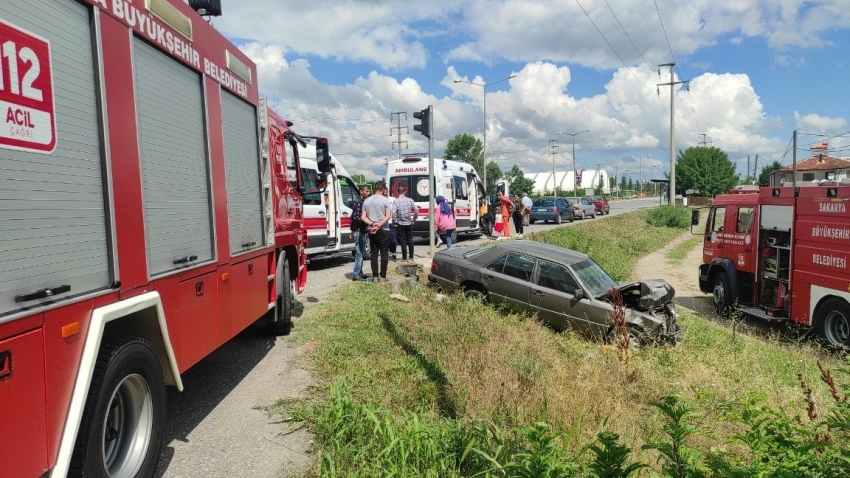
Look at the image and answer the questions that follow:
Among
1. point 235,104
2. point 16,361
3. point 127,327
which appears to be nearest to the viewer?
point 16,361

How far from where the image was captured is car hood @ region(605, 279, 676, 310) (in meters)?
7.82

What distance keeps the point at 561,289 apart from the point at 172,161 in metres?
5.92

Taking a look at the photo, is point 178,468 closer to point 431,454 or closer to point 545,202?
point 431,454

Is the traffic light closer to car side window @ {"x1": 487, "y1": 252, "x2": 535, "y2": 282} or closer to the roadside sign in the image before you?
car side window @ {"x1": 487, "y1": 252, "x2": 535, "y2": 282}

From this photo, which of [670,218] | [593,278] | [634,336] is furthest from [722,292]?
[670,218]

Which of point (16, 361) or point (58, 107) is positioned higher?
point (58, 107)

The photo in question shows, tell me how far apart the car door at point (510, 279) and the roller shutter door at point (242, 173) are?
4.17 meters

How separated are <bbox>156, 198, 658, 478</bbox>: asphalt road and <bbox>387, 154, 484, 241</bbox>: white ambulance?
37.0ft

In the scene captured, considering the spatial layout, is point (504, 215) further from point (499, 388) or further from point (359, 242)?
point (499, 388)

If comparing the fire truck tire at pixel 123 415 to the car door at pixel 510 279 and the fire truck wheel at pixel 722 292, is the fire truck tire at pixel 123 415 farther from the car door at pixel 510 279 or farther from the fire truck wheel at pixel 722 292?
the fire truck wheel at pixel 722 292

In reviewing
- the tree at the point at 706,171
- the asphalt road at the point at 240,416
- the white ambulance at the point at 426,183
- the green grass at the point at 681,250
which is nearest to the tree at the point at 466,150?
the tree at the point at 706,171

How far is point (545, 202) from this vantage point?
104ft

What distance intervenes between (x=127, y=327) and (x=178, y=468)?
1.09 m

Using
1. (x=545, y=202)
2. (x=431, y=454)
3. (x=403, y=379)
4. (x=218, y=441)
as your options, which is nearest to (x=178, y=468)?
(x=218, y=441)
